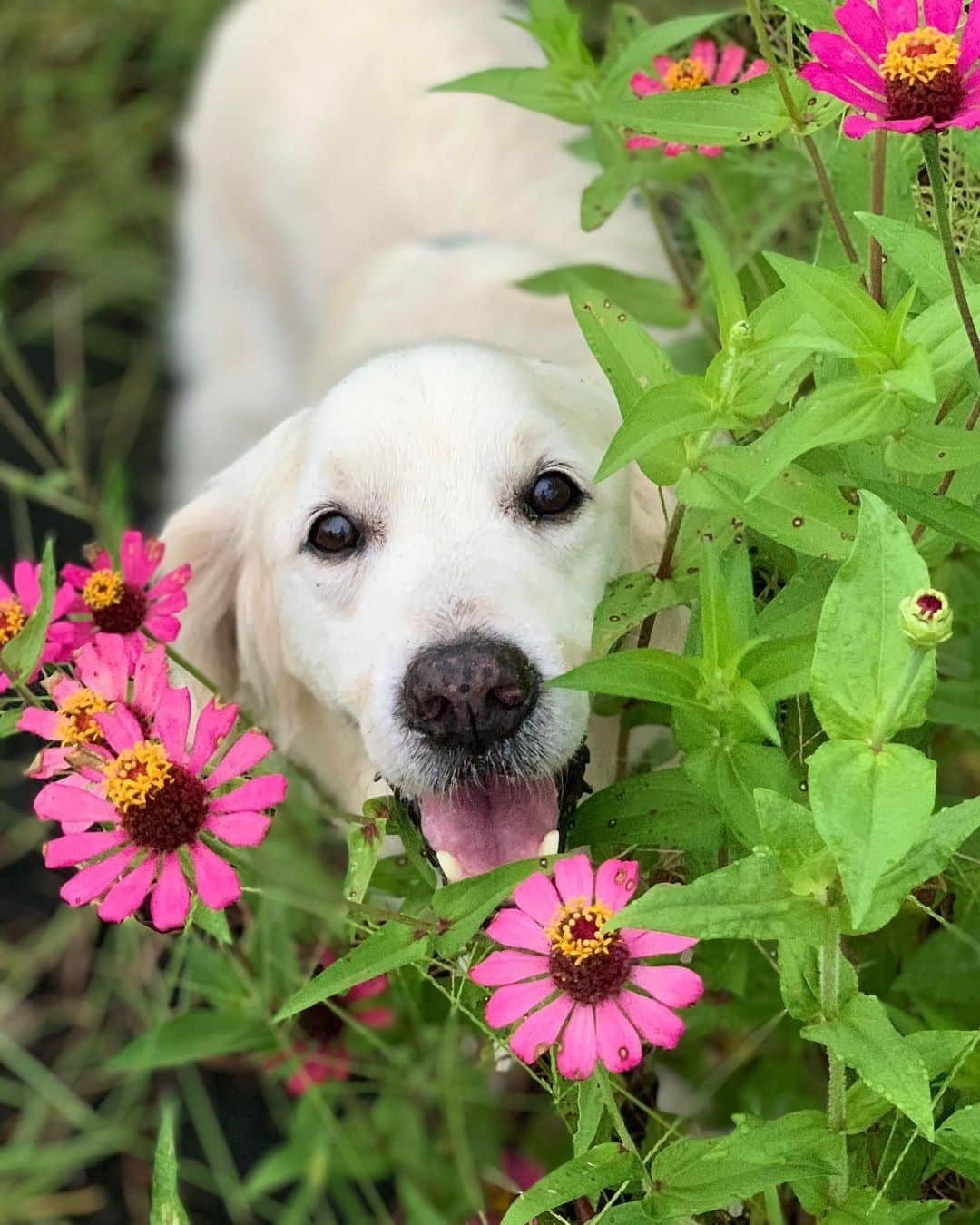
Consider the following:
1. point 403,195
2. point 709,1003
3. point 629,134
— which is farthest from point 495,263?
point 709,1003

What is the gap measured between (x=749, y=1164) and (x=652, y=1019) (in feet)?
0.42

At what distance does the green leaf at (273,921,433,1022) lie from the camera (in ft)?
3.15

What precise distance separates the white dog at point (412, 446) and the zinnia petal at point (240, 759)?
0.23m

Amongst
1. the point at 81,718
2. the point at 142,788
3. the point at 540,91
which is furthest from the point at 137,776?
the point at 540,91

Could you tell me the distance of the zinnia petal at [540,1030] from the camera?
3.03 feet

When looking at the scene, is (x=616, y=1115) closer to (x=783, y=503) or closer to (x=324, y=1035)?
(x=783, y=503)

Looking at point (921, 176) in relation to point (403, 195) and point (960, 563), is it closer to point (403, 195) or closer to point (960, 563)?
point (960, 563)

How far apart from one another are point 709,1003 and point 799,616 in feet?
1.81

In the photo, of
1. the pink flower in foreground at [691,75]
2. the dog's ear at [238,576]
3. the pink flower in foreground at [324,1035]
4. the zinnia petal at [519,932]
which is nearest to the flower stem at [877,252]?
the pink flower in foreground at [691,75]

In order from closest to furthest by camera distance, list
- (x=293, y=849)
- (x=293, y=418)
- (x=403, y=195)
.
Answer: (x=293, y=418)
(x=293, y=849)
(x=403, y=195)

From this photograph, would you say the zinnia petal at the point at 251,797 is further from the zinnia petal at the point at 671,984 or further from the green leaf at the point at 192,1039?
the green leaf at the point at 192,1039

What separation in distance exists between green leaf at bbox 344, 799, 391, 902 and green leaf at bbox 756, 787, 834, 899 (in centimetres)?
33

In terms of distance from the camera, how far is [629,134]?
1475 millimetres

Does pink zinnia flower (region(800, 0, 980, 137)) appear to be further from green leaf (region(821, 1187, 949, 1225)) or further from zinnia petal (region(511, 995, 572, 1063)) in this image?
green leaf (region(821, 1187, 949, 1225))
